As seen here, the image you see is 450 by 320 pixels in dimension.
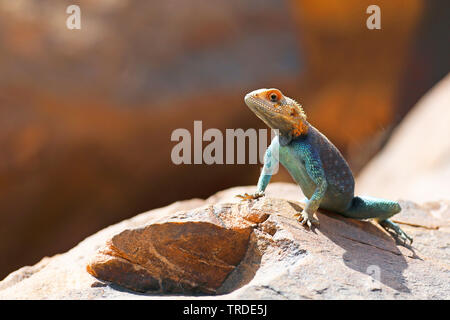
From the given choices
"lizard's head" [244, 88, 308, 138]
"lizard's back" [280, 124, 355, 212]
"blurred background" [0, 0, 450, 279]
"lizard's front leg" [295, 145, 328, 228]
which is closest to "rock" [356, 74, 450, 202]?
"blurred background" [0, 0, 450, 279]

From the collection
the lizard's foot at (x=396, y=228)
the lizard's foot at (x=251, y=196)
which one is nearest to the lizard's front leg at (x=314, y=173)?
the lizard's foot at (x=251, y=196)

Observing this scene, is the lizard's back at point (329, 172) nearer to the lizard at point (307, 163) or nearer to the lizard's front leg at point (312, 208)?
the lizard at point (307, 163)

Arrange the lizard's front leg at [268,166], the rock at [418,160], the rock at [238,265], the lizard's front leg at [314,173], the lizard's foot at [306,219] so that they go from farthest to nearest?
1. the rock at [418,160]
2. the lizard's front leg at [268,166]
3. the lizard's front leg at [314,173]
4. the lizard's foot at [306,219]
5. the rock at [238,265]

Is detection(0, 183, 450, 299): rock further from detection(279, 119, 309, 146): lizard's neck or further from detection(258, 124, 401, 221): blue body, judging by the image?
detection(279, 119, 309, 146): lizard's neck

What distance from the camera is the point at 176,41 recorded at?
9094 millimetres

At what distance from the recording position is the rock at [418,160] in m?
6.31

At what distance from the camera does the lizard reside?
3.28m

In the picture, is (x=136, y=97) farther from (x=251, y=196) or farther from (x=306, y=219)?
(x=306, y=219)

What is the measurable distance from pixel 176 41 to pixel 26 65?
259cm

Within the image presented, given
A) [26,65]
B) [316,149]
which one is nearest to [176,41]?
[26,65]

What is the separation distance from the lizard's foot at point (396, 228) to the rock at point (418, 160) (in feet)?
6.81

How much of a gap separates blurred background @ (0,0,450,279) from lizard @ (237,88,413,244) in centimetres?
529

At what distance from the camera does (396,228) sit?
3680mm
